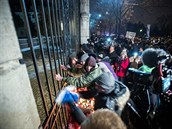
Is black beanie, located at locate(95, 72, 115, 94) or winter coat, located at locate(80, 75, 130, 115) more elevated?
black beanie, located at locate(95, 72, 115, 94)

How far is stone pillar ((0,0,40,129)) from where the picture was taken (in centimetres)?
105

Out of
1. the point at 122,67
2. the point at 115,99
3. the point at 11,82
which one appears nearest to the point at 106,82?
the point at 115,99

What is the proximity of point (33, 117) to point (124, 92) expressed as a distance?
2.50 meters

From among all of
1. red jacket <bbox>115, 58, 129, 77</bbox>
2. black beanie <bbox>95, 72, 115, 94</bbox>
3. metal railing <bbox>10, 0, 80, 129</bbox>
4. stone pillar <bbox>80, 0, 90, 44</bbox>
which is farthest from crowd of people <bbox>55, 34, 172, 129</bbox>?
red jacket <bbox>115, 58, 129, 77</bbox>

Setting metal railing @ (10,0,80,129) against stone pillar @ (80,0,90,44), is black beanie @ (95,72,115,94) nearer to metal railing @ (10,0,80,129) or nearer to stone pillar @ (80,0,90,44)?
metal railing @ (10,0,80,129)

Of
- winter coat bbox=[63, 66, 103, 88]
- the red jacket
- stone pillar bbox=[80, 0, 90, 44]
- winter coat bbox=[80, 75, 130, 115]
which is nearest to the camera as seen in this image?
winter coat bbox=[80, 75, 130, 115]

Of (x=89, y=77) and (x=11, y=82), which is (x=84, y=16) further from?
(x=11, y=82)

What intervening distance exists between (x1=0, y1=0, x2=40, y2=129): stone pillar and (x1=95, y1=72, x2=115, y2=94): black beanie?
225 centimetres

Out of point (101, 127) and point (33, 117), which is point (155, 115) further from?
point (33, 117)

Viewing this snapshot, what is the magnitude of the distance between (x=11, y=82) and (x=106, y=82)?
8.13 ft

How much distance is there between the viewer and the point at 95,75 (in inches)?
143

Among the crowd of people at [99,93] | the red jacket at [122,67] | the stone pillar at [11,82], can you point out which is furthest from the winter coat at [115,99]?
the red jacket at [122,67]

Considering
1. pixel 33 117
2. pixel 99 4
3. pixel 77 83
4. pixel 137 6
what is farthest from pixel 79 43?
pixel 99 4

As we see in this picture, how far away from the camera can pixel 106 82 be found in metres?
3.37
